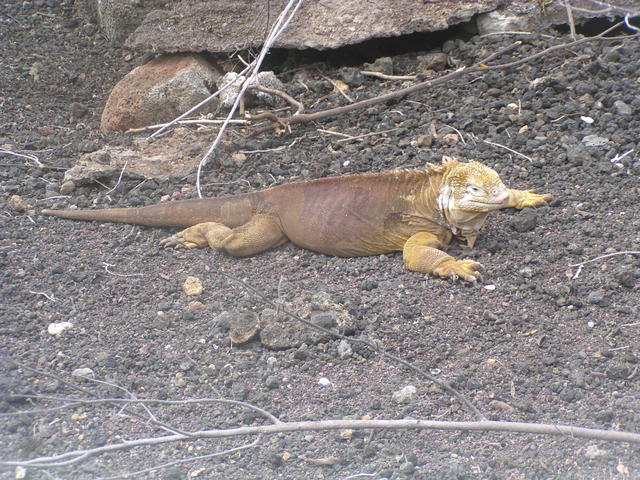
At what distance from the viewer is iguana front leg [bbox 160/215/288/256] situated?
521cm

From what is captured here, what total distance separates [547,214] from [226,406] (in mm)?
2428

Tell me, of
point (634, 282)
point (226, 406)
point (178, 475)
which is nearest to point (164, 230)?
point (226, 406)

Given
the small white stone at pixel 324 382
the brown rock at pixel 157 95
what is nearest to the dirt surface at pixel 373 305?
the small white stone at pixel 324 382

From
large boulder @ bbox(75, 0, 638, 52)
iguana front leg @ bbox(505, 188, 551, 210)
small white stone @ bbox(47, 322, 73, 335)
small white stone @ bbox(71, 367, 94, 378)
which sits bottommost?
iguana front leg @ bbox(505, 188, 551, 210)

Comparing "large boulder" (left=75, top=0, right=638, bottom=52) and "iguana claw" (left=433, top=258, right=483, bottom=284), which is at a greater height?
"large boulder" (left=75, top=0, right=638, bottom=52)

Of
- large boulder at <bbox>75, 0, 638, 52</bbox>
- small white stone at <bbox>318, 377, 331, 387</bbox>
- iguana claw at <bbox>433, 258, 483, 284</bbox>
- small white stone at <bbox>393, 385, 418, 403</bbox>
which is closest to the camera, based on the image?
small white stone at <bbox>393, 385, 418, 403</bbox>

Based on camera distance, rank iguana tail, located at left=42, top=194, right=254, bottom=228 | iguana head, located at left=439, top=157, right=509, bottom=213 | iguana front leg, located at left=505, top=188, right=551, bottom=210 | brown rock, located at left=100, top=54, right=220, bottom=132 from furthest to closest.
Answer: brown rock, located at left=100, top=54, right=220, bottom=132 → iguana tail, located at left=42, top=194, right=254, bottom=228 → iguana front leg, located at left=505, top=188, right=551, bottom=210 → iguana head, located at left=439, top=157, right=509, bottom=213

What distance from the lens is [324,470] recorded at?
333cm

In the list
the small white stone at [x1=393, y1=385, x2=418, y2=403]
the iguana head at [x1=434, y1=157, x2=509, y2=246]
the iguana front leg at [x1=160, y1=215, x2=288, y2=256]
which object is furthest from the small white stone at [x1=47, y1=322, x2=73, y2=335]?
the iguana head at [x1=434, y1=157, x2=509, y2=246]

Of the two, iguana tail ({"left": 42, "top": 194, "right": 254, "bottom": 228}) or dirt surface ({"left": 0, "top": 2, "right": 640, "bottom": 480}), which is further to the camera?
iguana tail ({"left": 42, "top": 194, "right": 254, "bottom": 228})

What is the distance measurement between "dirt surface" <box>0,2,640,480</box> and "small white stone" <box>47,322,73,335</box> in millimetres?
45

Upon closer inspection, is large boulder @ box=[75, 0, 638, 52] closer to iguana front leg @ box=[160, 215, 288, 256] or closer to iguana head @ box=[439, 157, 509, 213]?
iguana front leg @ box=[160, 215, 288, 256]

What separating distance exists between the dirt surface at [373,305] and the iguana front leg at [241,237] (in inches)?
4.1

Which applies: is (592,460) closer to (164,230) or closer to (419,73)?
(164,230)
